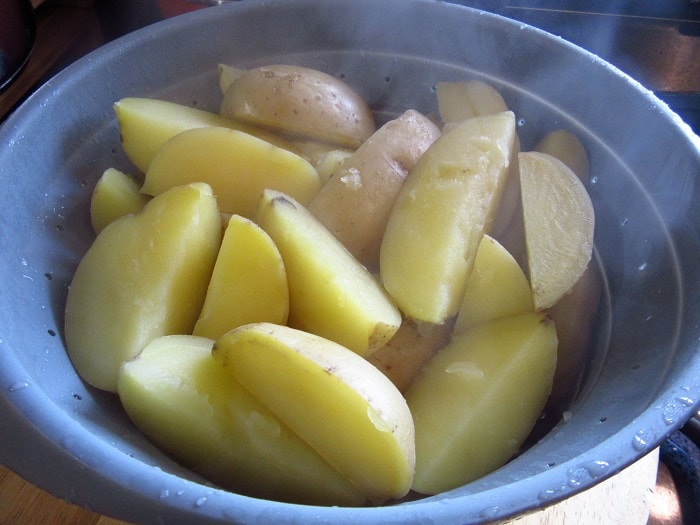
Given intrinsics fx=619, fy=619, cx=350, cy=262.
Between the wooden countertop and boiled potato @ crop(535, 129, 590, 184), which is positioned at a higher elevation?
boiled potato @ crop(535, 129, 590, 184)

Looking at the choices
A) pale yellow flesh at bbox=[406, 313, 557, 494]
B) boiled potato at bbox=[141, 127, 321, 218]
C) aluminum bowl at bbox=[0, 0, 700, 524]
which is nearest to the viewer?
aluminum bowl at bbox=[0, 0, 700, 524]

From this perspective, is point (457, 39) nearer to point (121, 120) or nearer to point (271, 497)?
point (121, 120)

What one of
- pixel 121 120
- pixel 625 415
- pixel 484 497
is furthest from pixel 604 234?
Result: pixel 121 120

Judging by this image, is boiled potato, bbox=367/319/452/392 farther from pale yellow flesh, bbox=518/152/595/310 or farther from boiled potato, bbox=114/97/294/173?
boiled potato, bbox=114/97/294/173

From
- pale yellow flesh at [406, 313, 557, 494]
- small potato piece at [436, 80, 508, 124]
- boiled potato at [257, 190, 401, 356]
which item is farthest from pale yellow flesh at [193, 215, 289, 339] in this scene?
small potato piece at [436, 80, 508, 124]

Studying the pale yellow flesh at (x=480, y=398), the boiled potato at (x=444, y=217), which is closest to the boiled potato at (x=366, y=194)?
the boiled potato at (x=444, y=217)

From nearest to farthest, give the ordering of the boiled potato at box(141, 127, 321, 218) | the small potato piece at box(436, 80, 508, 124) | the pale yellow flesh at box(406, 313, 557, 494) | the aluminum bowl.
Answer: the aluminum bowl < the pale yellow flesh at box(406, 313, 557, 494) < the boiled potato at box(141, 127, 321, 218) < the small potato piece at box(436, 80, 508, 124)
